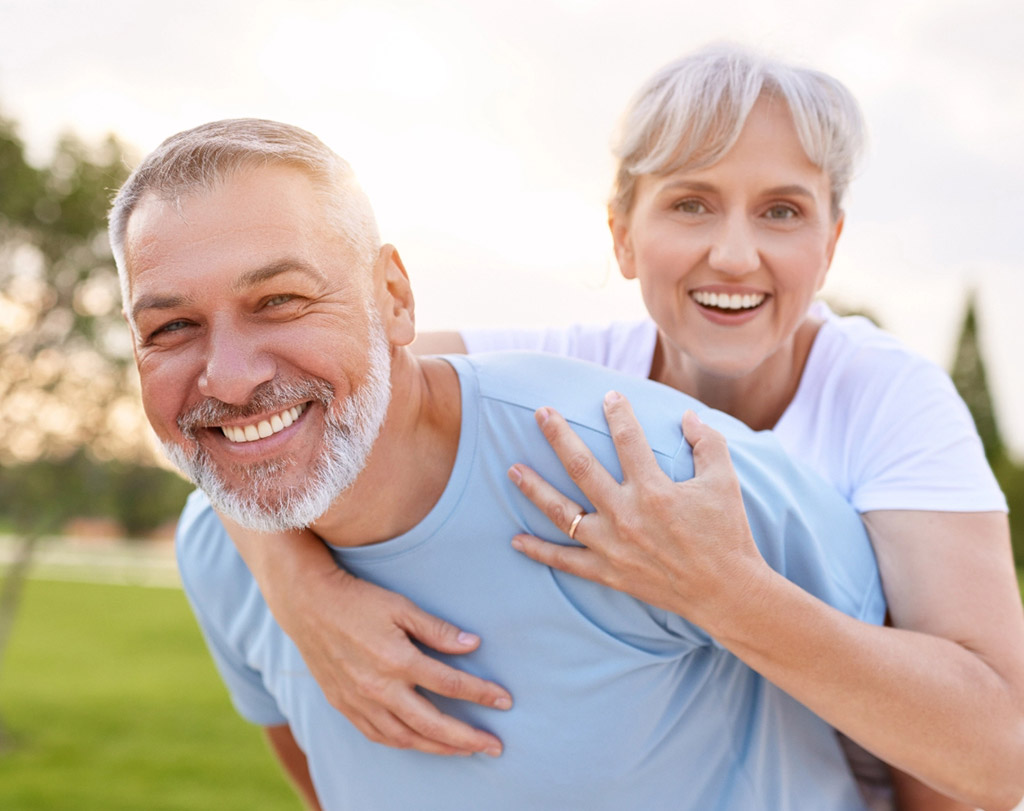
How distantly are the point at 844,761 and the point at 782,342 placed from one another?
0.94 metres

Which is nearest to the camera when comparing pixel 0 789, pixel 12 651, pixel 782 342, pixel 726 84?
pixel 726 84

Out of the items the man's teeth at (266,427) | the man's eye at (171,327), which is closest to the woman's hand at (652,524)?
the man's teeth at (266,427)

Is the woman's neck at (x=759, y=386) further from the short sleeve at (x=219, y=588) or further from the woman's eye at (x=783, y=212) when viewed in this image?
the short sleeve at (x=219, y=588)

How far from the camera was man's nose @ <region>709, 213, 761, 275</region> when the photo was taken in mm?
2277

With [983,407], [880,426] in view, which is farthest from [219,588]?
[983,407]

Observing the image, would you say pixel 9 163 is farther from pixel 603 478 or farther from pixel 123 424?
pixel 603 478

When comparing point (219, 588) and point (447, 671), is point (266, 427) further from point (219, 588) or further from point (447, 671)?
point (219, 588)

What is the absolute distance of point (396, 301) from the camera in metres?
1.90

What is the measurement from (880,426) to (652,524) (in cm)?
73

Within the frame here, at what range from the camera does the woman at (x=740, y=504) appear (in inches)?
67.5

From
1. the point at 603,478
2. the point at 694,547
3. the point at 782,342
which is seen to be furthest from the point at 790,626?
the point at 782,342

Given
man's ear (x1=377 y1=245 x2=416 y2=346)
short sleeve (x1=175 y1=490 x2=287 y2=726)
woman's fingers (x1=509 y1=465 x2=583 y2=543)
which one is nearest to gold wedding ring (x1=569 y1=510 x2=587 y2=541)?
woman's fingers (x1=509 y1=465 x2=583 y2=543)

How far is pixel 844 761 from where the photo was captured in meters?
2.06

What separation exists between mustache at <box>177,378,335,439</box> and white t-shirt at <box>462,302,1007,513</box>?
0.98 m
